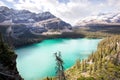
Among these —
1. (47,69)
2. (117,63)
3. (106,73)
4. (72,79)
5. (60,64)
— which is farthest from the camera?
(117,63)

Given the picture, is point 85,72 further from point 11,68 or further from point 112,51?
point 11,68

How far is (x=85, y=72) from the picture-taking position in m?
146

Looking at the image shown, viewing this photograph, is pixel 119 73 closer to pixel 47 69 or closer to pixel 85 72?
pixel 85 72

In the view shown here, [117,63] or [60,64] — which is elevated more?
[60,64]

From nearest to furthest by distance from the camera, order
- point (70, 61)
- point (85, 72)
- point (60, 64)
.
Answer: point (60, 64)
point (85, 72)
point (70, 61)

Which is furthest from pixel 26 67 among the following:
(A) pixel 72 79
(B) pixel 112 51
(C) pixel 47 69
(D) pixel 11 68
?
(D) pixel 11 68

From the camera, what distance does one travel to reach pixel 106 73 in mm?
131375

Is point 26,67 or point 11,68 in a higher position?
point 11,68

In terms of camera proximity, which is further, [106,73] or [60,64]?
[106,73]

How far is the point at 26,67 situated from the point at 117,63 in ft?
252

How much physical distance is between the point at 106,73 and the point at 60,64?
9252cm

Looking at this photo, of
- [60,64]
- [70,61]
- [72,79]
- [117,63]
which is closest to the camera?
[60,64]

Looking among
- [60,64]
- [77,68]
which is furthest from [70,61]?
[60,64]

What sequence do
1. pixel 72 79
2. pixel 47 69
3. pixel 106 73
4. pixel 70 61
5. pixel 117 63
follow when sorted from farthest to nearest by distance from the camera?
pixel 70 61 → pixel 117 63 → pixel 47 69 → pixel 106 73 → pixel 72 79
